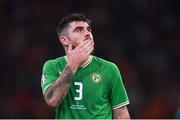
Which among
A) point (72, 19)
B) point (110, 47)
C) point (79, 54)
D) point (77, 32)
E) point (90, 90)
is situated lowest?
point (110, 47)

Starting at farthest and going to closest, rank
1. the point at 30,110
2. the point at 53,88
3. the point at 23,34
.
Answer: the point at 23,34, the point at 30,110, the point at 53,88

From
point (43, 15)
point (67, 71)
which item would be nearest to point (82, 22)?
point (67, 71)

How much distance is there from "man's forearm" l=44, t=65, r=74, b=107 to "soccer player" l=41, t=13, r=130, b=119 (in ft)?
0.25

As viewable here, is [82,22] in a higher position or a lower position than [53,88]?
higher

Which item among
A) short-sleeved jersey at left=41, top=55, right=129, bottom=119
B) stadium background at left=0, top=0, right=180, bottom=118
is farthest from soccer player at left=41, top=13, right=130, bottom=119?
stadium background at left=0, top=0, right=180, bottom=118

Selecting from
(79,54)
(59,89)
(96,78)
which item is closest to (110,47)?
(96,78)

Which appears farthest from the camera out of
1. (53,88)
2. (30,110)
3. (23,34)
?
(23,34)

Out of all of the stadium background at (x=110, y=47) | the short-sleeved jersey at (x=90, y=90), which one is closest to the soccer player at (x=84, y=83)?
the short-sleeved jersey at (x=90, y=90)

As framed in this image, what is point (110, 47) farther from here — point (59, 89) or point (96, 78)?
point (59, 89)

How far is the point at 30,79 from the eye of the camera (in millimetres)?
11320

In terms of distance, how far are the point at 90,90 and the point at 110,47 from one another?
5.72 m

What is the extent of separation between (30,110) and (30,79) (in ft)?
1.73

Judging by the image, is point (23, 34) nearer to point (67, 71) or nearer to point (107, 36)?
point (107, 36)

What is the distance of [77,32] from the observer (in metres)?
5.95
